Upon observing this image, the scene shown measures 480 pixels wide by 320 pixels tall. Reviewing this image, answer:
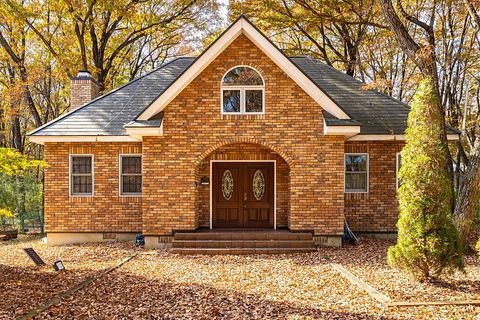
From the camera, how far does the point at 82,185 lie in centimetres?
1376

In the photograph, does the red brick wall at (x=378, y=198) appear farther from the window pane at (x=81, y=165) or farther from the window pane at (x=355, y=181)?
the window pane at (x=81, y=165)

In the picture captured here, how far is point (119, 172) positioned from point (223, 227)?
13.3 feet

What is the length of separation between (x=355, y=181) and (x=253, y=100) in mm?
4765

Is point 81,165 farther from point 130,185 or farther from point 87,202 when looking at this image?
point 130,185

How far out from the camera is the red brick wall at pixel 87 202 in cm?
1360

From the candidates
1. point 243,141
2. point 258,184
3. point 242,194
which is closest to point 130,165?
point 242,194

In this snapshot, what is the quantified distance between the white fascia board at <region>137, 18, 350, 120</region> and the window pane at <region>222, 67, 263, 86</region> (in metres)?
0.69

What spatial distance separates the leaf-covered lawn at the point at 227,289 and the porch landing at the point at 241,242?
1.40 ft

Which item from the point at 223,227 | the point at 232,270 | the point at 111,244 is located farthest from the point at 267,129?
the point at 111,244

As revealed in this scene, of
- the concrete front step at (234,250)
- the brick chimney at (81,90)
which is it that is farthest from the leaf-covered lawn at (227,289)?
the brick chimney at (81,90)

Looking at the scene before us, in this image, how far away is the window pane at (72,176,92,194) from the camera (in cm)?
1375

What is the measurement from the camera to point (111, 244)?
Result: 43.1 feet

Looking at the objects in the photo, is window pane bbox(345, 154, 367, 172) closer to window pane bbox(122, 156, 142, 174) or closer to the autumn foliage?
the autumn foliage

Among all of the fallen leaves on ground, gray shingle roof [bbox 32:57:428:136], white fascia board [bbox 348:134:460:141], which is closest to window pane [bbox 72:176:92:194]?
gray shingle roof [bbox 32:57:428:136]
